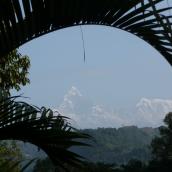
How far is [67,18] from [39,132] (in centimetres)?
56

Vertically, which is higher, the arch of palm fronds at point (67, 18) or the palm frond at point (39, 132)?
the arch of palm fronds at point (67, 18)

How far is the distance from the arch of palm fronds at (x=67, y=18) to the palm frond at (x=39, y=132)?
34 centimetres

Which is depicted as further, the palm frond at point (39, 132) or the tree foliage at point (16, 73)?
the tree foliage at point (16, 73)

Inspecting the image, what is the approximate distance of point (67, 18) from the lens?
2.15 meters

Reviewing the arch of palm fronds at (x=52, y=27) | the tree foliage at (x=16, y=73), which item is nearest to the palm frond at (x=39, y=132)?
the arch of palm fronds at (x=52, y=27)

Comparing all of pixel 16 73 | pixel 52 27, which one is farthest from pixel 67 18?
pixel 16 73

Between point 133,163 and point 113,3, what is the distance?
57.6 meters

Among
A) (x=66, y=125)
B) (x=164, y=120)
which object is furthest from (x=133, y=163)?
(x=66, y=125)

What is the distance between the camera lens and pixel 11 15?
212 cm

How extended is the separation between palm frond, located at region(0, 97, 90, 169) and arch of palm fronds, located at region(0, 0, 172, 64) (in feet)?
1.12

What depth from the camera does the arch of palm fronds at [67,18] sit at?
208 cm

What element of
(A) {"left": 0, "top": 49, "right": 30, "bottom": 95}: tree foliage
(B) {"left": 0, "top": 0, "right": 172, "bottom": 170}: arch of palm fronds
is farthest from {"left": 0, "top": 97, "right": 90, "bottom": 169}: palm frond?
(A) {"left": 0, "top": 49, "right": 30, "bottom": 95}: tree foliage

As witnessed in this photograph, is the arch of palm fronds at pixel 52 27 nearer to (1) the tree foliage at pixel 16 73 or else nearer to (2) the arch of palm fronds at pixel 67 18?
(2) the arch of palm fronds at pixel 67 18

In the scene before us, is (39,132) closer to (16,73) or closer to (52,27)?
(52,27)
